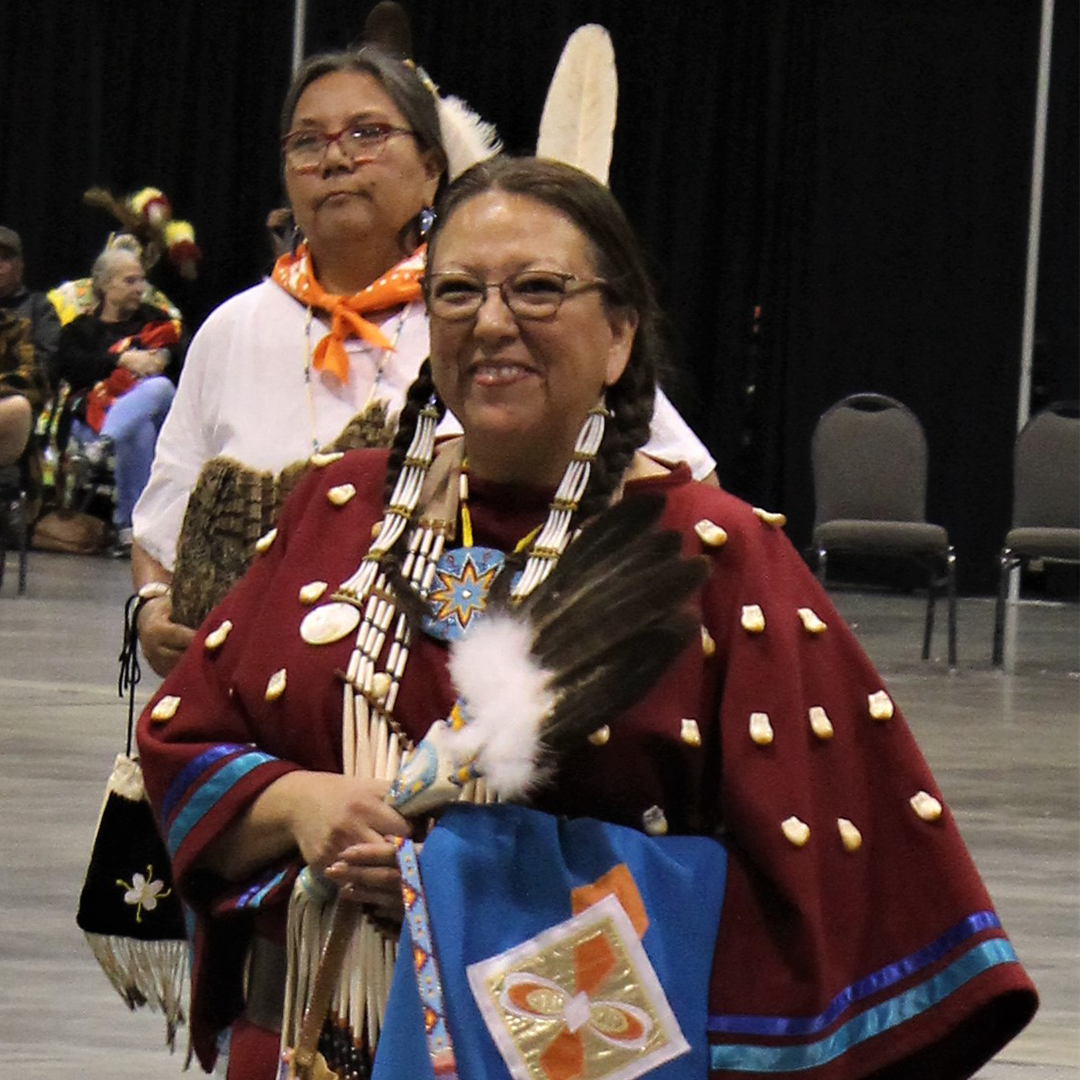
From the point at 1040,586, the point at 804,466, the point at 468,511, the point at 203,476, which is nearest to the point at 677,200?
the point at 804,466

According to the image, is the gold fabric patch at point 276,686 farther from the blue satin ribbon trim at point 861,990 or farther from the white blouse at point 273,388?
the white blouse at point 273,388

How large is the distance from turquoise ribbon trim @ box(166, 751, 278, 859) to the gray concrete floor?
1333 millimetres

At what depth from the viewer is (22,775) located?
476 centimetres

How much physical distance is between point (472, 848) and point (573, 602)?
0.18 m

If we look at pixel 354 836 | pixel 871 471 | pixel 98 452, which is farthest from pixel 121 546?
pixel 354 836

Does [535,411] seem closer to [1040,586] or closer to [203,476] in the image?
[203,476]

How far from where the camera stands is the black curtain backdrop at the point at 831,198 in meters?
10.5

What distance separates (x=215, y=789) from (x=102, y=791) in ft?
10.1

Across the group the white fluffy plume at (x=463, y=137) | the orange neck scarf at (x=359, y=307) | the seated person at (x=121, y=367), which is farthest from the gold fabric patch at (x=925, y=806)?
the seated person at (x=121, y=367)

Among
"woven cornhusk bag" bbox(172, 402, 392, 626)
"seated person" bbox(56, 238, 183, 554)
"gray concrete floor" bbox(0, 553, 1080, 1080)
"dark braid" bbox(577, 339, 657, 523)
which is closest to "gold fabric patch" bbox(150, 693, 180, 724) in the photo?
"dark braid" bbox(577, 339, 657, 523)

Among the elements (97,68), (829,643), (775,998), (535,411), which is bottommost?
(775,998)

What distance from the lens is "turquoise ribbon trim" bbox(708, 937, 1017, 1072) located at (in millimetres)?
1510

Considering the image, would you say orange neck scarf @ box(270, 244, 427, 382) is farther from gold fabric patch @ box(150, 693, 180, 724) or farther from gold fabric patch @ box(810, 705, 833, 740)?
gold fabric patch @ box(810, 705, 833, 740)

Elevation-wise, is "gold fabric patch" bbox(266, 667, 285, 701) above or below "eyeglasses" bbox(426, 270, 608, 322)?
below
